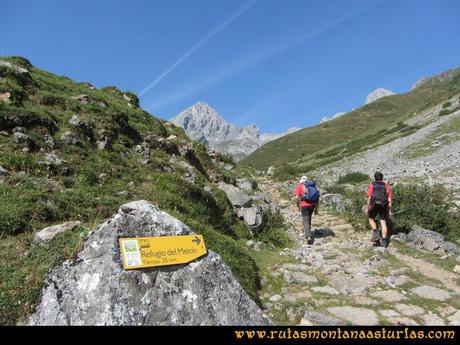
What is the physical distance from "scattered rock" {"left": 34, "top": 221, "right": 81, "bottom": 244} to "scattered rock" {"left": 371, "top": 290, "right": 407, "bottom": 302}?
6.96 m

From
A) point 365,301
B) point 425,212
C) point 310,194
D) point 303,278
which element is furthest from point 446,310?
point 310,194

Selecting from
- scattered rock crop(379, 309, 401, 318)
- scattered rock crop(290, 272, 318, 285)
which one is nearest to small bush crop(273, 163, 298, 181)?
scattered rock crop(290, 272, 318, 285)

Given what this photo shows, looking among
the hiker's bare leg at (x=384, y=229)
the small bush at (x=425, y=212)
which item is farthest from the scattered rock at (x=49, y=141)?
the small bush at (x=425, y=212)

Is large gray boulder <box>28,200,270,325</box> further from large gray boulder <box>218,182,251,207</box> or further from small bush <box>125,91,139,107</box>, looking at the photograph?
small bush <box>125,91,139,107</box>

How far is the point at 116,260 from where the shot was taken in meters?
5.98

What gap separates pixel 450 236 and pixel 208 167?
13235 millimetres

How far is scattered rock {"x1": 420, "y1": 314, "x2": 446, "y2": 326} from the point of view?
753 centimetres

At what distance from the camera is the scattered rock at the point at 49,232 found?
725 centimetres

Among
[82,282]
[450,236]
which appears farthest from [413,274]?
[82,282]

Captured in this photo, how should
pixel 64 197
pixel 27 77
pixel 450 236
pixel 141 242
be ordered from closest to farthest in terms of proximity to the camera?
1. pixel 141 242
2. pixel 64 197
3. pixel 450 236
4. pixel 27 77

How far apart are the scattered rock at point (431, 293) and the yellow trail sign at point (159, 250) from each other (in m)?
5.56

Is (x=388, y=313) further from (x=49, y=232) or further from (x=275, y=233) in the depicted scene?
(x=49, y=232)

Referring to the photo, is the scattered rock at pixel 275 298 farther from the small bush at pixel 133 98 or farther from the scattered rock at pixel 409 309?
the small bush at pixel 133 98
